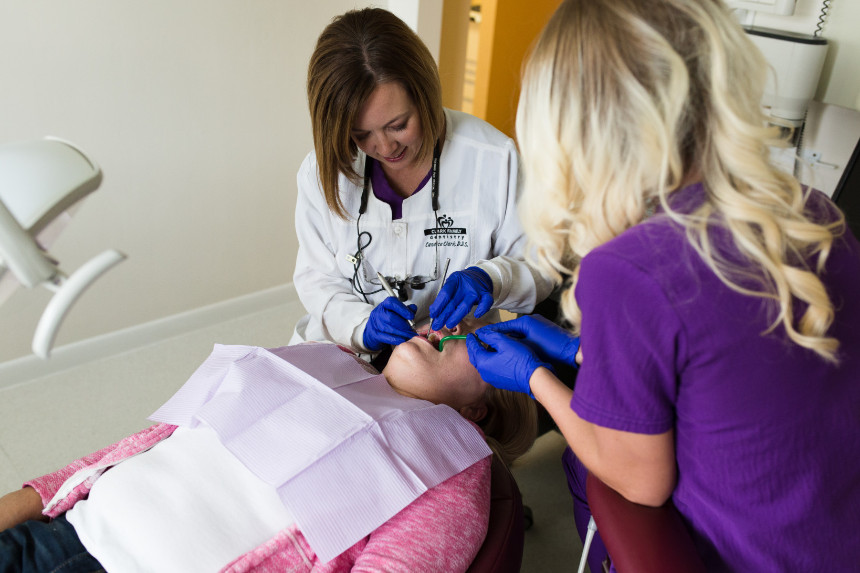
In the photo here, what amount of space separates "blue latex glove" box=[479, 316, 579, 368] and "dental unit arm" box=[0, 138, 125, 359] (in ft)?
2.96

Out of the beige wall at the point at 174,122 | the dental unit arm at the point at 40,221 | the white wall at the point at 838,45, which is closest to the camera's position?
the dental unit arm at the point at 40,221

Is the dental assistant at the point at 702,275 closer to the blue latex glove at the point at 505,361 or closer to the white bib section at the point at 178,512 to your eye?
the blue latex glove at the point at 505,361

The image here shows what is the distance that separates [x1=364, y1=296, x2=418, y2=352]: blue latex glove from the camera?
5.20 feet

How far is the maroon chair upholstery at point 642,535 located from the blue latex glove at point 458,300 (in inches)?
25.0

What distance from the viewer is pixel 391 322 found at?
1.58m

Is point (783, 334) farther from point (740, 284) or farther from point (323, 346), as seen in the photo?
point (323, 346)

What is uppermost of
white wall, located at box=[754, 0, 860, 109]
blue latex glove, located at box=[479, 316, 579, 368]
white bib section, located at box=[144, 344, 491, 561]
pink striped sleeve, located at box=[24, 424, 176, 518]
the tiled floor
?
white wall, located at box=[754, 0, 860, 109]

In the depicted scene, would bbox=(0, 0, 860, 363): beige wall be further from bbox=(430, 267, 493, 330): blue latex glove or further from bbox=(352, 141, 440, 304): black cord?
bbox=(430, 267, 493, 330): blue latex glove

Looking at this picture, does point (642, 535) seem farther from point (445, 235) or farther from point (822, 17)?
point (822, 17)

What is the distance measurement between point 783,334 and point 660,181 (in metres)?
0.25

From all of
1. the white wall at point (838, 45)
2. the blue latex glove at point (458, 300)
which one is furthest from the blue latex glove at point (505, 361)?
the white wall at point (838, 45)

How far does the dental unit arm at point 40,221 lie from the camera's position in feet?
2.12

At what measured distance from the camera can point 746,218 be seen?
32.2 inches

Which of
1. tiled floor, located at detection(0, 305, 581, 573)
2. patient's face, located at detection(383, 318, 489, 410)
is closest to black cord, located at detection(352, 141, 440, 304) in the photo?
patient's face, located at detection(383, 318, 489, 410)
